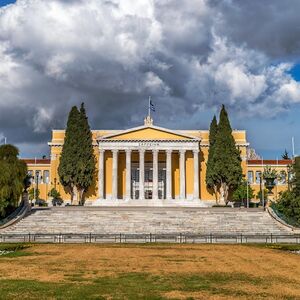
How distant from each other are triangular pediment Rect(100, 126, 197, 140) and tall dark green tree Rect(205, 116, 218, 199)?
124 inches

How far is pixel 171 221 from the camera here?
53.5 metres

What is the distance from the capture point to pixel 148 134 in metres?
79.7

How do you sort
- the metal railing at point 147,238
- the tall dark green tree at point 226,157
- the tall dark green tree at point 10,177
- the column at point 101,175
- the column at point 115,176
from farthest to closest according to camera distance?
the column at point 101,175, the column at point 115,176, the tall dark green tree at point 226,157, the tall dark green tree at point 10,177, the metal railing at point 147,238

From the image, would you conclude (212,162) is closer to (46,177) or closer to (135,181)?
(135,181)

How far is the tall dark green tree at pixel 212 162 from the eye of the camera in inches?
3078

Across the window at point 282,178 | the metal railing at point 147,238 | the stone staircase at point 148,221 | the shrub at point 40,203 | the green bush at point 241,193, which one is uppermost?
the window at point 282,178

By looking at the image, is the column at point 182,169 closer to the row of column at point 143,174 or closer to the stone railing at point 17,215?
the row of column at point 143,174

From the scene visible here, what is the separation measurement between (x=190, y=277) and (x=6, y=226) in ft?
114

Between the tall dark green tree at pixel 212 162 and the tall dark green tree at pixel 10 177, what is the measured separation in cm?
3201

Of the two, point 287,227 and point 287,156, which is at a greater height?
point 287,156

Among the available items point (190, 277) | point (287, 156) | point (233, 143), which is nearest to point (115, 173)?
point (233, 143)

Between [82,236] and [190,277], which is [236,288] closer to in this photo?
[190,277]

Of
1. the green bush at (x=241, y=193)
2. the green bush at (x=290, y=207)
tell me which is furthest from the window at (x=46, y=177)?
the green bush at (x=290, y=207)

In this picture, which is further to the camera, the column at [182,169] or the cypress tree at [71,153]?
the column at [182,169]
